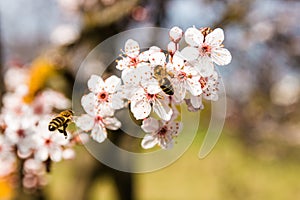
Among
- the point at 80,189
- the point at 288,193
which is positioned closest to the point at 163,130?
the point at 80,189

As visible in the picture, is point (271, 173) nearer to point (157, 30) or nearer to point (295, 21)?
point (295, 21)

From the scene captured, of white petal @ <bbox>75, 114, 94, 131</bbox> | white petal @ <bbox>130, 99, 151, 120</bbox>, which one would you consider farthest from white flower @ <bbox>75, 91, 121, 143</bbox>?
white petal @ <bbox>130, 99, 151, 120</bbox>

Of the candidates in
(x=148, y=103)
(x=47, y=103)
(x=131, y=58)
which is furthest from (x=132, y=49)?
(x=47, y=103)

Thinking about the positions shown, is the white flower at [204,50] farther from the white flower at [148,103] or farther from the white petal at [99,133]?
the white petal at [99,133]

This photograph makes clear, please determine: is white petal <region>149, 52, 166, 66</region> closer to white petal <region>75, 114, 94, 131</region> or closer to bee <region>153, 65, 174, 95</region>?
bee <region>153, 65, 174, 95</region>

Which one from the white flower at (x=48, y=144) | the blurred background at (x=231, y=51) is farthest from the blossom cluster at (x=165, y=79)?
the blurred background at (x=231, y=51)

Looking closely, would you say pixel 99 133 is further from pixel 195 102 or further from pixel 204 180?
pixel 204 180

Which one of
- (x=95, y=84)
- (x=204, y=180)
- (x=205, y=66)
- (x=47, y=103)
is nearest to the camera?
(x=205, y=66)

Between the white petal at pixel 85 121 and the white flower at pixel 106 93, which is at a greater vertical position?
the white flower at pixel 106 93
